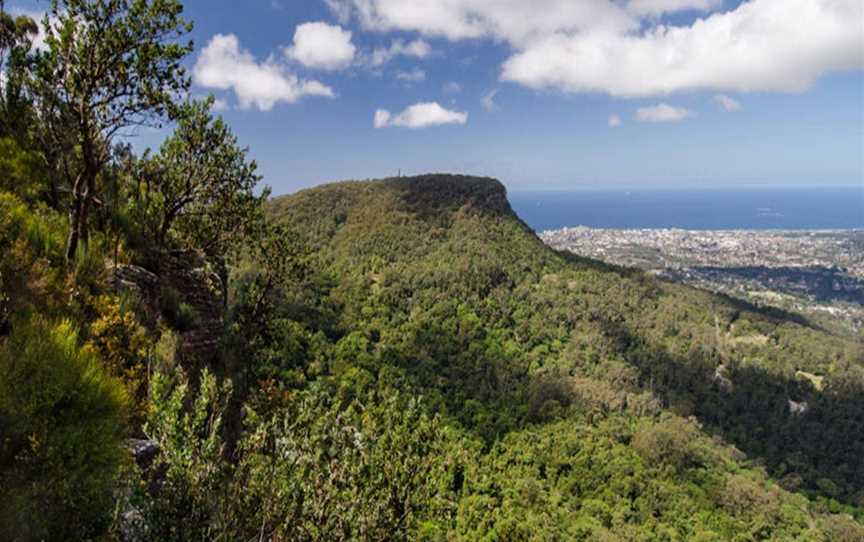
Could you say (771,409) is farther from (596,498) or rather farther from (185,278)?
(185,278)

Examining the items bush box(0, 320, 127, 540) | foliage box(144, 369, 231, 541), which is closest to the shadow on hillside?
foliage box(144, 369, 231, 541)

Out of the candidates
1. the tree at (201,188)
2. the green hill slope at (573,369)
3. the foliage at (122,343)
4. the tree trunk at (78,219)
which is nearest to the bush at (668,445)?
the green hill slope at (573,369)

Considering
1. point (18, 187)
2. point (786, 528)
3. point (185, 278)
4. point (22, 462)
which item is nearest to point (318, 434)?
point (22, 462)

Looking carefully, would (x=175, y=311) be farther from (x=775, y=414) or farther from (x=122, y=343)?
(x=775, y=414)

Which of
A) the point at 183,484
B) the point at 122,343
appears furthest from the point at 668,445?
the point at 183,484

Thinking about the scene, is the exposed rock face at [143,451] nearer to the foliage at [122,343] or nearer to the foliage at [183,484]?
the foliage at [122,343]
